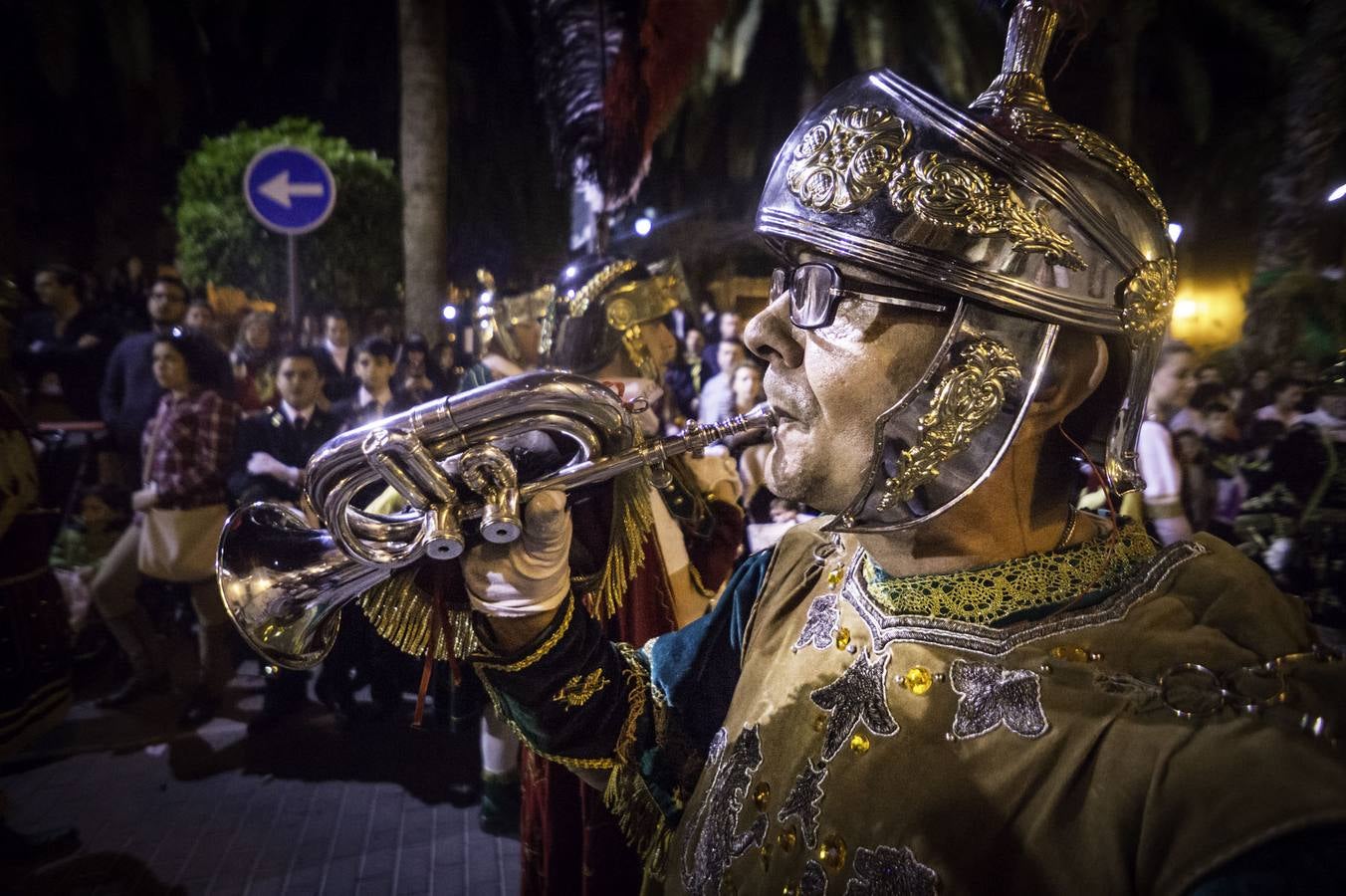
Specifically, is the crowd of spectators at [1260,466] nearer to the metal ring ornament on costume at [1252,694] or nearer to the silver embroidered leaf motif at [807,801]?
the metal ring ornament on costume at [1252,694]

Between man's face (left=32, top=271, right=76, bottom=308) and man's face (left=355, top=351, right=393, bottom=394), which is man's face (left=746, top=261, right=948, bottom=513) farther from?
man's face (left=32, top=271, right=76, bottom=308)

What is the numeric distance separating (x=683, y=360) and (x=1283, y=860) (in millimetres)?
7846

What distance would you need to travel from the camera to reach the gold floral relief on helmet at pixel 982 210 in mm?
1208

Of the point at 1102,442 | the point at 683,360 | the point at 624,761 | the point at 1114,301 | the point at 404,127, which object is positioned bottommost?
the point at 624,761

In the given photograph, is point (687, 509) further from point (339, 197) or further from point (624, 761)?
point (339, 197)

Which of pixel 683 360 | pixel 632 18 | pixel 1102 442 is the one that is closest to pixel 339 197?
pixel 683 360

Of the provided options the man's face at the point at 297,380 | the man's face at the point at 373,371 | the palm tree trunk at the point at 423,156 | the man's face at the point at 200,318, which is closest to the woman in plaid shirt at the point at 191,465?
the man's face at the point at 297,380

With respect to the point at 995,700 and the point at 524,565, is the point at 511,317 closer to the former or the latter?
the point at 524,565

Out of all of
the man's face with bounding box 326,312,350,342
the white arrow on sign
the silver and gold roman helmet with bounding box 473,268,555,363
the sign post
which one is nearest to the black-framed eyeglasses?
the silver and gold roman helmet with bounding box 473,268,555,363

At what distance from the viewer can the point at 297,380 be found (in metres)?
5.30

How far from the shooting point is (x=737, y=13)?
12242mm

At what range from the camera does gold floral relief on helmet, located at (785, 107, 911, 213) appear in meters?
1.26

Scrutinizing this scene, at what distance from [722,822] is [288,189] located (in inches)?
228

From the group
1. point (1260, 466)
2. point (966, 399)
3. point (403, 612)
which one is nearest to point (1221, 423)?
point (1260, 466)
